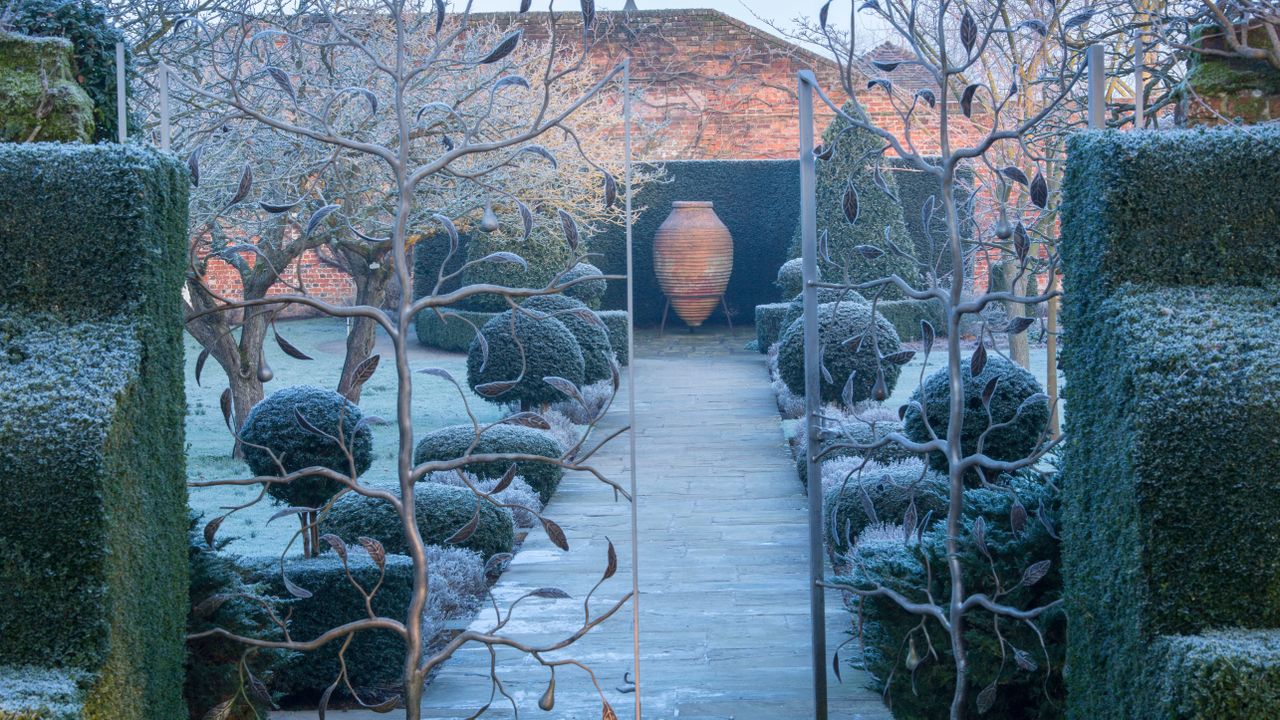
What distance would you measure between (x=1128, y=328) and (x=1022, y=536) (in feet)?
3.36

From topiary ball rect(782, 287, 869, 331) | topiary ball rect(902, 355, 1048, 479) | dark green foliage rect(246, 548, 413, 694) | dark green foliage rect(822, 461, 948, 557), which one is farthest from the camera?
topiary ball rect(782, 287, 869, 331)

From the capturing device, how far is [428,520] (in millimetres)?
5387

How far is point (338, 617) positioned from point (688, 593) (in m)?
1.90

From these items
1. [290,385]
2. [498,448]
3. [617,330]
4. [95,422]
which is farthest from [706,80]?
[95,422]

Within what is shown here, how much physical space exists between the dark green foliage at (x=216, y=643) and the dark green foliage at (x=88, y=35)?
127 cm

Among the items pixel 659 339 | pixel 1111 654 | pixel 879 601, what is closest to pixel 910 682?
pixel 879 601

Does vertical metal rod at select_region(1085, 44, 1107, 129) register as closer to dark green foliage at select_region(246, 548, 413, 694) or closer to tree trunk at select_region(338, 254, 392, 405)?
dark green foliage at select_region(246, 548, 413, 694)

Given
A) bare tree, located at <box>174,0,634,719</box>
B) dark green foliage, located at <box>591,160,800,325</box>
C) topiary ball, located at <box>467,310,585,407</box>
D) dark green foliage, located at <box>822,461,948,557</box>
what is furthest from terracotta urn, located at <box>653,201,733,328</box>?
dark green foliage, located at <box>822,461,948,557</box>

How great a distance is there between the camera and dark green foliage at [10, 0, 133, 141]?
10.7 feet

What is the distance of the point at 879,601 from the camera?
12.4 ft

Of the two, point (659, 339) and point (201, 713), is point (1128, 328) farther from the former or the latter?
point (659, 339)

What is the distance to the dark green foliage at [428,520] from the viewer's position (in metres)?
5.16

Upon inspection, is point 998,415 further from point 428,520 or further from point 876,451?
point 428,520

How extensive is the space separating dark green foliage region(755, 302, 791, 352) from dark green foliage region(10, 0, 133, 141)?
417 inches
